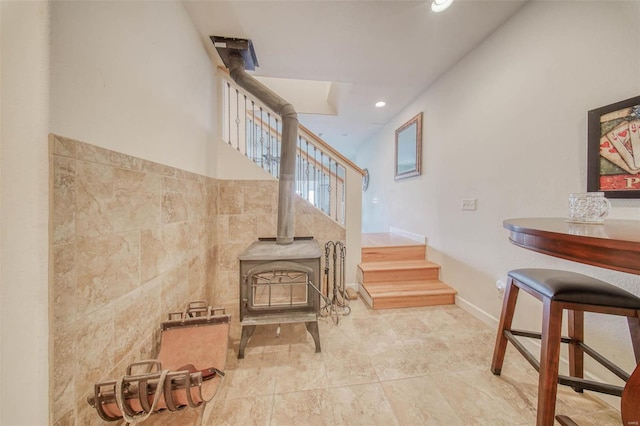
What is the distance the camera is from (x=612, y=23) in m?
1.19

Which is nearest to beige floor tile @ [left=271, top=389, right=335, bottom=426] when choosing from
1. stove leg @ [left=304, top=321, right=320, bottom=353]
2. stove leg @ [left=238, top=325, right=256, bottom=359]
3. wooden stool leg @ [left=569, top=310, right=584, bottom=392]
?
stove leg @ [left=304, top=321, right=320, bottom=353]

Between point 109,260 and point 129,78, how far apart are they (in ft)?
2.82

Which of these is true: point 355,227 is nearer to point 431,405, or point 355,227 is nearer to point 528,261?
point 528,261

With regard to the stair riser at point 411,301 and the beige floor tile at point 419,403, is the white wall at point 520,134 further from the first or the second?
the beige floor tile at point 419,403

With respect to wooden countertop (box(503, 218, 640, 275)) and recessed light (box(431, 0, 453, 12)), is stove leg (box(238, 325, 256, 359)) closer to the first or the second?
wooden countertop (box(503, 218, 640, 275))

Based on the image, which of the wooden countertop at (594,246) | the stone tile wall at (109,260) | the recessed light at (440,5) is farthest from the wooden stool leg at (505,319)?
the stone tile wall at (109,260)

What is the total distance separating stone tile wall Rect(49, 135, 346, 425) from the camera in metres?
0.75

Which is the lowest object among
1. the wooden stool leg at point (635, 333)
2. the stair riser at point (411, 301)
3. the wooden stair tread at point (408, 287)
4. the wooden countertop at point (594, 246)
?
the stair riser at point (411, 301)

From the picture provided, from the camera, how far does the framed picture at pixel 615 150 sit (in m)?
1.10

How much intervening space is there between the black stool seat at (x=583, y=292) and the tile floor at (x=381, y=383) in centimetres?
68

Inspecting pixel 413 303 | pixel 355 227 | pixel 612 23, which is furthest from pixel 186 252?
pixel 612 23

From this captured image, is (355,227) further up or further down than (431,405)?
further up
